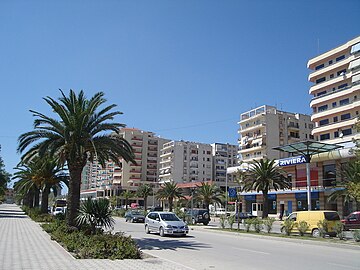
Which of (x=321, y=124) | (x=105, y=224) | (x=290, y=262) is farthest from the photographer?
(x=321, y=124)

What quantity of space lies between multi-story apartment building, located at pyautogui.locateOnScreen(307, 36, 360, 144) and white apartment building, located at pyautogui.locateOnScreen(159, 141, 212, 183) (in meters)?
62.1

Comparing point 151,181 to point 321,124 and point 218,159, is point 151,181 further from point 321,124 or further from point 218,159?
point 321,124

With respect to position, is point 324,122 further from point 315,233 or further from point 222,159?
point 222,159

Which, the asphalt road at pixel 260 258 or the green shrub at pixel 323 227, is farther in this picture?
the green shrub at pixel 323 227

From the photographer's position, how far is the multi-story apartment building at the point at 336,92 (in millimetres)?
54562

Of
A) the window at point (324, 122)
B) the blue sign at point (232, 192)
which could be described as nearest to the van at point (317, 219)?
the blue sign at point (232, 192)

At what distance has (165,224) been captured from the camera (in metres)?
23.1

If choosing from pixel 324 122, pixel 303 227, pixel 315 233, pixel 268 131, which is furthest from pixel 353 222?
pixel 268 131

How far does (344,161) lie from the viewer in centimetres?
4719

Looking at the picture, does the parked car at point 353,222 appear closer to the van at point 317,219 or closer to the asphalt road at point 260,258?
the van at point 317,219

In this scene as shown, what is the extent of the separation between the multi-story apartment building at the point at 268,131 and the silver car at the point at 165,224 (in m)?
58.2

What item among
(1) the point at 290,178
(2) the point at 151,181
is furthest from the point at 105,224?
(2) the point at 151,181

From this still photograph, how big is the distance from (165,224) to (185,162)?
325ft

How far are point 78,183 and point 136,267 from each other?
1085 cm
